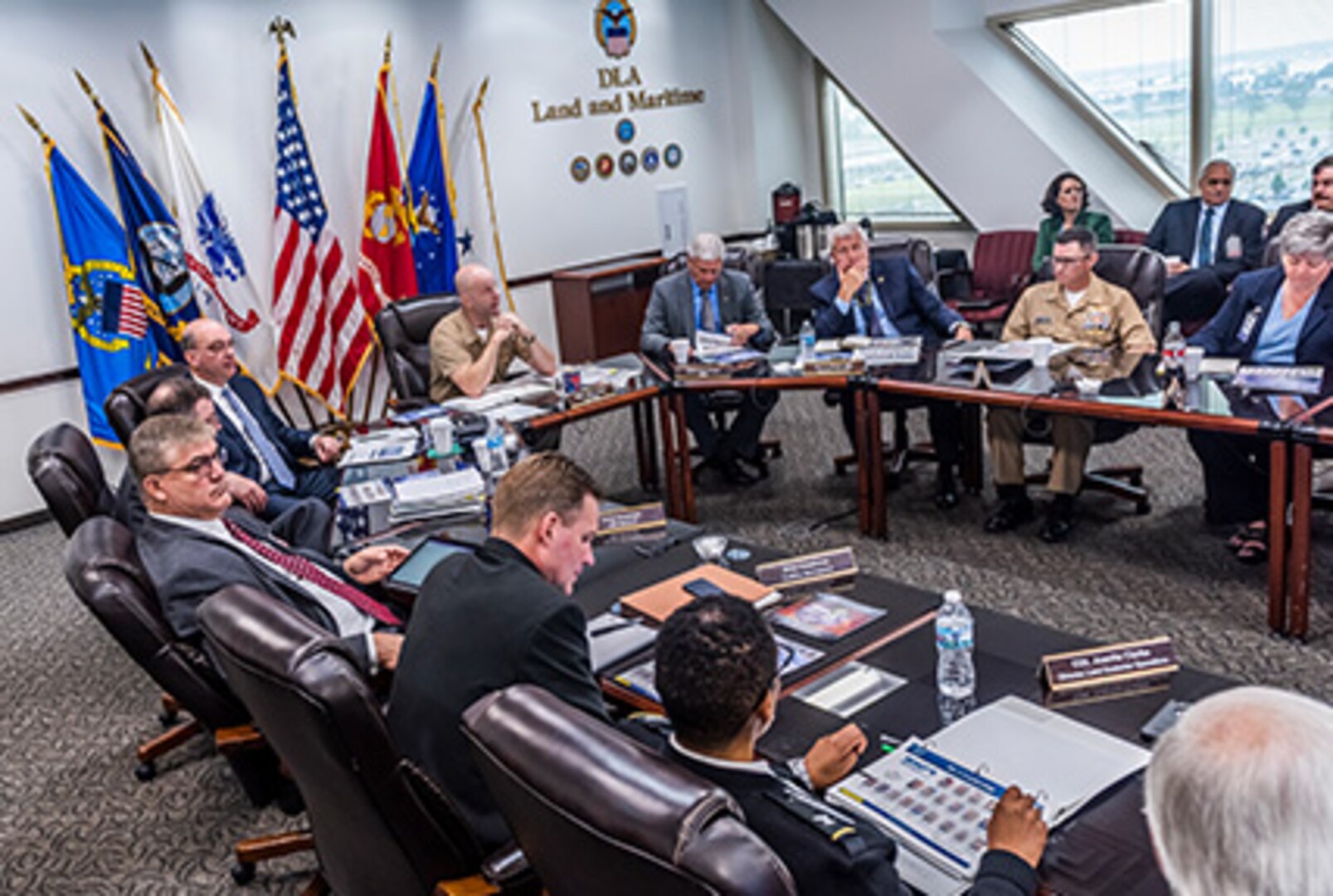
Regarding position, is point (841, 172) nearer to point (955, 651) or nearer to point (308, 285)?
point (308, 285)

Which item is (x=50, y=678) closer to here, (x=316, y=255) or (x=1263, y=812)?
(x=316, y=255)

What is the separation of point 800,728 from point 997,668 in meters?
0.39

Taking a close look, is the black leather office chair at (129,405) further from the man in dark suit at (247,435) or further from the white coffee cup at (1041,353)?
the white coffee cup at (1041,353)

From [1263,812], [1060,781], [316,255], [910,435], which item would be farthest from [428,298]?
[1263,812]

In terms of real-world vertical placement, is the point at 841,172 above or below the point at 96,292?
above

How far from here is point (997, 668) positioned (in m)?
2.05

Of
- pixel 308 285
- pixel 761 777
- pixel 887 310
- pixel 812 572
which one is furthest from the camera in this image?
pixel 308 285

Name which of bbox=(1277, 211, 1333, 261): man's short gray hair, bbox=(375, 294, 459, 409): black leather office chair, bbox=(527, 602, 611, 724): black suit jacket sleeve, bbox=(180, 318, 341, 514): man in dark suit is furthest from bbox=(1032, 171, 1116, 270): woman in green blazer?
bbox=(527, 602, 611, 724): black suit jacket sleeve

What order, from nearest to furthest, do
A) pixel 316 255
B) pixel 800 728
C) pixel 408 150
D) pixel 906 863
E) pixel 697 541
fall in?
pixel 906 863, pixel 800 728, pixel 697 541, pixel 316 255, pixel 408 150

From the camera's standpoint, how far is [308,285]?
637cm

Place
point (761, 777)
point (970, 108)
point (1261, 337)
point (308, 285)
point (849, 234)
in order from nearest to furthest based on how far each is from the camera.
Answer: point (761, 777)
point (1261, 337)
point (849, 234)
point (308, 285)
point (970, 108)

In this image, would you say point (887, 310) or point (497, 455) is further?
point (887, 310)

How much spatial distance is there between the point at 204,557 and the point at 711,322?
3.01 m

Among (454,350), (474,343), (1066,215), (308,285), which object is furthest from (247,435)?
(1066,215)
